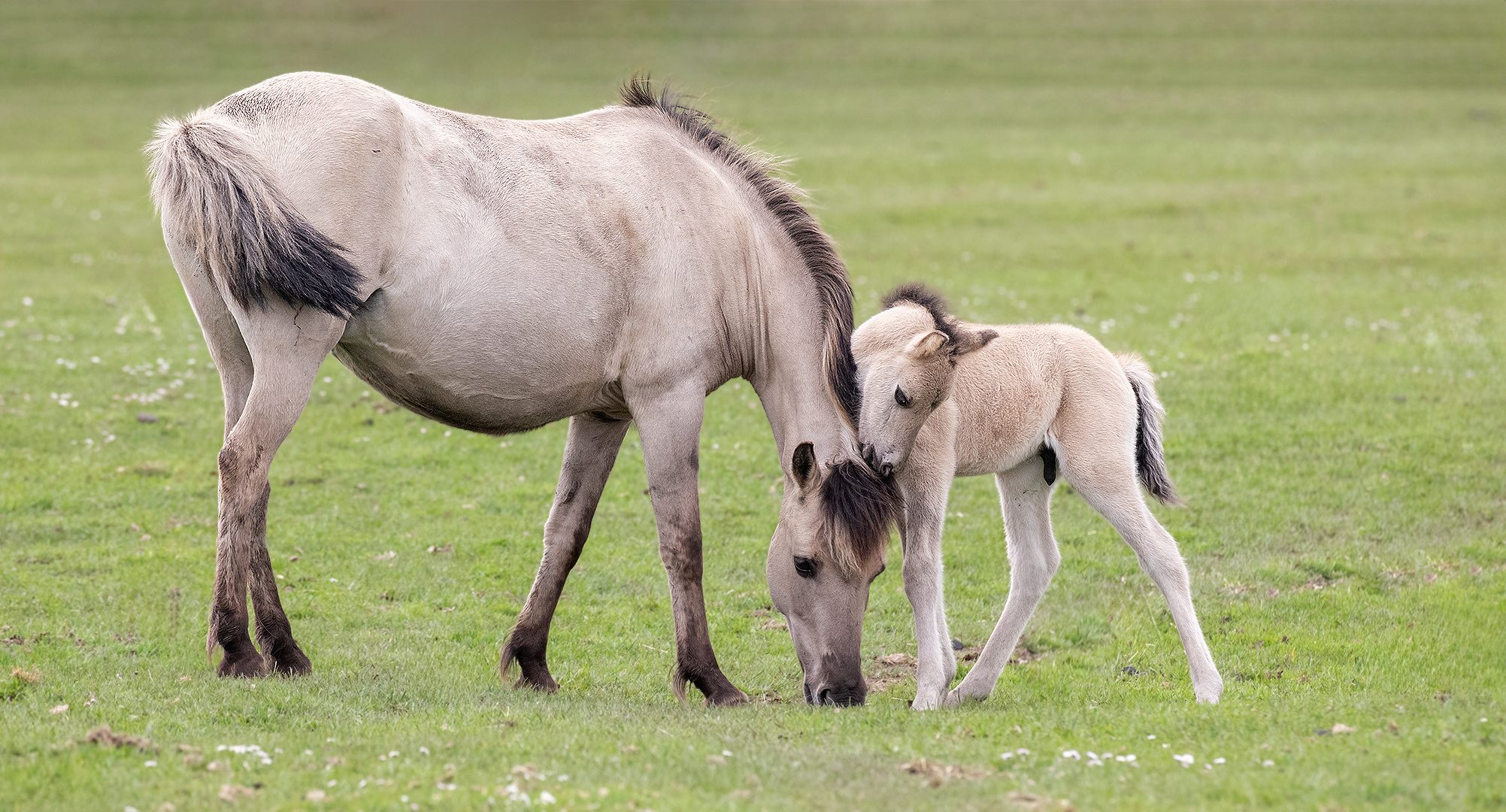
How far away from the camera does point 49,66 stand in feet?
138

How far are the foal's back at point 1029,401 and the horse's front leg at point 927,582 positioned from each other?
1.05 feet

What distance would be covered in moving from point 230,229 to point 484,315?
122 cm

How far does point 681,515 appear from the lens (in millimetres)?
6883

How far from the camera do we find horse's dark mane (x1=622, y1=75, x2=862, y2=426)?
6.98 meters

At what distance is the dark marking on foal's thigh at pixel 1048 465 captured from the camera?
751 cm

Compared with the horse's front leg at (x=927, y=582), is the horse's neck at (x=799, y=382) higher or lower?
higher

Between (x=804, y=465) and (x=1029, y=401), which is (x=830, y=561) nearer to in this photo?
(x=804, y=465)

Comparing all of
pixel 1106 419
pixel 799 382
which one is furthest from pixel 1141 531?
pixel 799 382

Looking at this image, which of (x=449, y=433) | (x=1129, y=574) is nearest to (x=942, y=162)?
(x=449, y=433)

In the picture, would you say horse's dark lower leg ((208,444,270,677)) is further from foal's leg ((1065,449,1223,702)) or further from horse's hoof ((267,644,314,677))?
foal's leg ((1065,449,1223,702))

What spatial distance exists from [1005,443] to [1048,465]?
511mm

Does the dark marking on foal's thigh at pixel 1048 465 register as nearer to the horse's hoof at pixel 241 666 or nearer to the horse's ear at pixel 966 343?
the horse's ear at pixel 966 343

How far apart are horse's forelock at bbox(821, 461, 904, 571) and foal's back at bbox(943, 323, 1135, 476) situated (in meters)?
0.66

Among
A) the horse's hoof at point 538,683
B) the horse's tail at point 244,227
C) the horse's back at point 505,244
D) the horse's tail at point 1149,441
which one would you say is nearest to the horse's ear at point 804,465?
the horse's back at point 505,244
